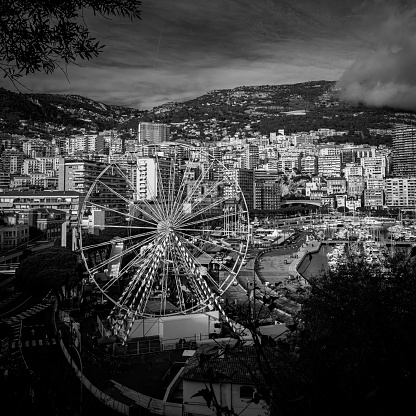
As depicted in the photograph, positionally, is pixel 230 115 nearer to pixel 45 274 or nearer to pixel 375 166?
pixel 375 166

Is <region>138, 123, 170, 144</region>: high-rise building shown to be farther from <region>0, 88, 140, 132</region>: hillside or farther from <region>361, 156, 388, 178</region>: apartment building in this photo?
<region>361, 156, 388, 178</region>: apartment building

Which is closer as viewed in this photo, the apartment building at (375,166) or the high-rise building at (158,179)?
the high-rise building at (158,179)

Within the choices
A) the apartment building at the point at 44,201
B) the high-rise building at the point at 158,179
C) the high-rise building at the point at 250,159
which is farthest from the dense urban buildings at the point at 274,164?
the high-rise building at the point at 158,179

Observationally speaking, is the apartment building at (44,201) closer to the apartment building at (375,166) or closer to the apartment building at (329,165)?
the apartment building at (375,166)

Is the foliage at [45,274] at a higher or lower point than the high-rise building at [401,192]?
lower

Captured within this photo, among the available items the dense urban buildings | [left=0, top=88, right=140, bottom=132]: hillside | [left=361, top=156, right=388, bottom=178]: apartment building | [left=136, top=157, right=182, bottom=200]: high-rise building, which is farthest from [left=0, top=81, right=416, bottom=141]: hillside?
[left=136, top=157, right=182, bottom=200]: high-rise building

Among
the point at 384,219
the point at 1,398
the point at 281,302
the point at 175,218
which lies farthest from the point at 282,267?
the point at 384,219

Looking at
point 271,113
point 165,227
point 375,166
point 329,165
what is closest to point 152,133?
point 329,165
